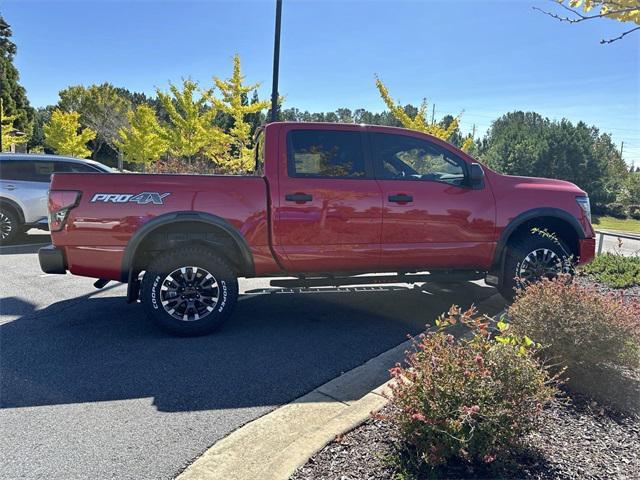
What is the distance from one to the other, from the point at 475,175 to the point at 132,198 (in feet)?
11.3

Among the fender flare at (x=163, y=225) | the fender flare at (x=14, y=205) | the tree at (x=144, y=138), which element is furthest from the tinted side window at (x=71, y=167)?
the tree at (x=144, y=138)

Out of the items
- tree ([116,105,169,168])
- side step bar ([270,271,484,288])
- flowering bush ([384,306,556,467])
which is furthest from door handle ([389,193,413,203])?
tree ([116,105,169,168])

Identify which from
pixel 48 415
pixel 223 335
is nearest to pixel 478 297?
pixel 223 335

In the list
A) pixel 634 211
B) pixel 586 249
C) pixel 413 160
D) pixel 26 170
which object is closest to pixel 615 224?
pixel 634 211

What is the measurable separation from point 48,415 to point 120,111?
43318mm

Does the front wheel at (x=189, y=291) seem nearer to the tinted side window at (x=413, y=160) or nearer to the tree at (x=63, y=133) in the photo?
the tinted side window at (x=413, y=160)

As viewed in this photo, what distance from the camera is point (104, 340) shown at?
4379 mm

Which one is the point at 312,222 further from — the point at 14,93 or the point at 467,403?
the point at 14,93

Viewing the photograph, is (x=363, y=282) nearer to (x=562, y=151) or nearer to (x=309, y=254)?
(x=309, y=254)

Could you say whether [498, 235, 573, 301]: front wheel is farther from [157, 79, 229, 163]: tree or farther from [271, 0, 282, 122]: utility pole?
[157, 79, 229, 163]: tree

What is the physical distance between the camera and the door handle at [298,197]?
457cm

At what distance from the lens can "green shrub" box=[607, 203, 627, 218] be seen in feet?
114

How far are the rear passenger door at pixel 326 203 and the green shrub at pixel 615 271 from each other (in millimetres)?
3262

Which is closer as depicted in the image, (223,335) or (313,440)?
(313,440)
